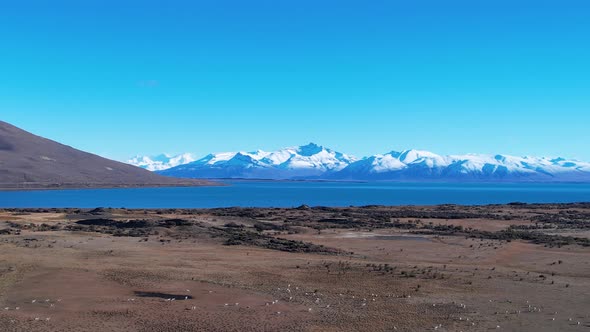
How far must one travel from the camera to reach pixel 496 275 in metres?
31.7

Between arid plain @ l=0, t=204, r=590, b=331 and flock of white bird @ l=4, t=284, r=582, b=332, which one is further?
flock of white bird @ l=4, t=284, r=582, b=332

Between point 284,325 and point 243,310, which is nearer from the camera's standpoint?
point 284,325

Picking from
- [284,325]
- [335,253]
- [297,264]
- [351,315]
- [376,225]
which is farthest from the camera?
[376,225]

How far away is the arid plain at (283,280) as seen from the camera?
68.8 feet

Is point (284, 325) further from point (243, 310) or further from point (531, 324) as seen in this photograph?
point (531, 324)

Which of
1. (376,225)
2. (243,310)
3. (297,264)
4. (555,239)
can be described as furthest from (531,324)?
(376,225)

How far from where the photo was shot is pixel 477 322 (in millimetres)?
21094

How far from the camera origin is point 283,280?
94.8 feet

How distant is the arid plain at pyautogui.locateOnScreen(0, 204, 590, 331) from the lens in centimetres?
2098

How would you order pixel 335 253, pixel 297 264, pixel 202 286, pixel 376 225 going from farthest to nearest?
pixel 376 225 < pixel 335 253 < pixel 297 264 < pixel 202 286

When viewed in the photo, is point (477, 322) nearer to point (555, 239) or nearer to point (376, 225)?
point (555, 239)

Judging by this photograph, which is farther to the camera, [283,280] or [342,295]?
[283,280]

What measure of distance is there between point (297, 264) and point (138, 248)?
1255 cm

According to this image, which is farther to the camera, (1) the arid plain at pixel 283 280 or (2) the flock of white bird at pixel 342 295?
(2) the flock of white bird at pixel 342 295
